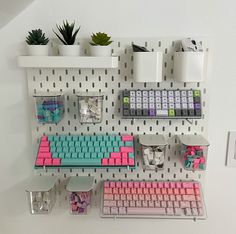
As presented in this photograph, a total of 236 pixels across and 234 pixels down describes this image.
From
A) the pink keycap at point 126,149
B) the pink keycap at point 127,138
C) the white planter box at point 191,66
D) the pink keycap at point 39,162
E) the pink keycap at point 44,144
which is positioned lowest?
the pink keycap at point 39,162

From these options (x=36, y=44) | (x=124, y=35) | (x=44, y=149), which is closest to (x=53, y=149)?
(x=44, y=149)

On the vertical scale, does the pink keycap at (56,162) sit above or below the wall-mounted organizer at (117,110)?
below

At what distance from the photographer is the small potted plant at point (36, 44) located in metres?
0.95

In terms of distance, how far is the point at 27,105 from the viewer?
107 cm

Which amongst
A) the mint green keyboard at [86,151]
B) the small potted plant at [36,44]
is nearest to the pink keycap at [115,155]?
the mint green keyboard at [86,151]

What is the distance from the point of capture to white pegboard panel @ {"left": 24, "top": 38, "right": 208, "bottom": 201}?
1.01 m

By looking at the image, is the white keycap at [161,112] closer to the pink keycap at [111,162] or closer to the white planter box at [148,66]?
the white planter box at [148,66]

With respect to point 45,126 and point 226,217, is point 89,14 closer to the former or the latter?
point 45,126

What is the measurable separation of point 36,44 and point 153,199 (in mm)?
717

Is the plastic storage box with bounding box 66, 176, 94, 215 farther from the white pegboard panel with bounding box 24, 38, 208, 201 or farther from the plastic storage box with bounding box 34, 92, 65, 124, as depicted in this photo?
the plastic storage box with bounding box 34, 92, 65, 124

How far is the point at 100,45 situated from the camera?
94cm

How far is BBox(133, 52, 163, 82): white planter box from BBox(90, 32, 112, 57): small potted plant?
101 mm

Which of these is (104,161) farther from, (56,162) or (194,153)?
(194,153)

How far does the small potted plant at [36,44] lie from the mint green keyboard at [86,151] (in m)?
0.32
